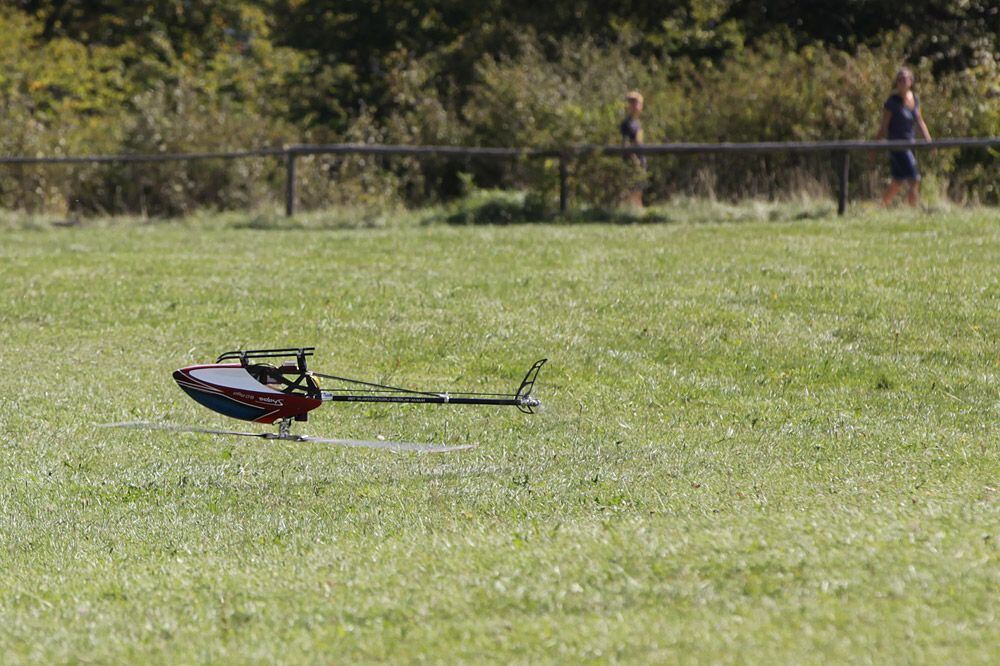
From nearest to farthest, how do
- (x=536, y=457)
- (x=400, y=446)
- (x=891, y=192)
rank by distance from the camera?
(x=400, y=446), (x=536, y=457), (x=891, y=192)

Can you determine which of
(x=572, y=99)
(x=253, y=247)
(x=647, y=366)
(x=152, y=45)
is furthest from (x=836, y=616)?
(x=152, y=45)

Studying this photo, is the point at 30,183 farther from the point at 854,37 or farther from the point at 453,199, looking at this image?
the point at 854,37

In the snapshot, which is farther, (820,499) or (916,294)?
(916,294)

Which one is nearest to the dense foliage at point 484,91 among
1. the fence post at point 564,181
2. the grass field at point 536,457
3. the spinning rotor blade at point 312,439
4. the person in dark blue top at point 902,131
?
the fence post at point 564,181

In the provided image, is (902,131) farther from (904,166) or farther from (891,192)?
(891,192)

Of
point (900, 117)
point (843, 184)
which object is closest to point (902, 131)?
point (900, 117)

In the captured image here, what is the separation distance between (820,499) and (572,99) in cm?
1650

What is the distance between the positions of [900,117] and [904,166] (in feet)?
2.45

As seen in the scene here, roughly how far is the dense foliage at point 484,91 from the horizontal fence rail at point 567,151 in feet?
0.86

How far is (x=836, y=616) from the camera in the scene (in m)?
5.48

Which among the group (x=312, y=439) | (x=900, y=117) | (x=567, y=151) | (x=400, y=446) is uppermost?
(x=900, y=117)

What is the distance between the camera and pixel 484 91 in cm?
2484

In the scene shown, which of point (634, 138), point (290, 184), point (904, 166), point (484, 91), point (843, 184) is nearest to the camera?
point (843, 184)

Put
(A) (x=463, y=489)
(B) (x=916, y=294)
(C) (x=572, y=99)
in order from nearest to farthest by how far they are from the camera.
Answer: (A) (x=463, y=489)
(B) (x=916, y=294)
(C) (x=572, y=99)
